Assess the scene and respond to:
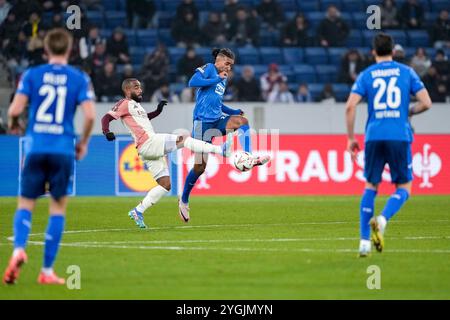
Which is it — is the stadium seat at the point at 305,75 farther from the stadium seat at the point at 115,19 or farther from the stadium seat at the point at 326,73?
the stadium seat at the point at 115,19

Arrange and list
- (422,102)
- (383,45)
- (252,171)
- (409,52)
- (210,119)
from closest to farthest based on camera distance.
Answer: (383,45) → (422,102) → (210,119) → (252,171) → (409,52)

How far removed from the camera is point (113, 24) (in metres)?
28.9

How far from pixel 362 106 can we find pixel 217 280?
1642 centimetres

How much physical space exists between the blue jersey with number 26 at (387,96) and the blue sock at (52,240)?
3.50 metres

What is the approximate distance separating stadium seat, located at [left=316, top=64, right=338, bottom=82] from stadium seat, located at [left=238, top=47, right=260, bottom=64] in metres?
1.63

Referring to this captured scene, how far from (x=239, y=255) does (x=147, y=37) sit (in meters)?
17.5

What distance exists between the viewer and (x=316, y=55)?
2855cm

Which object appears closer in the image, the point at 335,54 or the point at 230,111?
the point at 230,111

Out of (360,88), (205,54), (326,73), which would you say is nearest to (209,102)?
(360,88)

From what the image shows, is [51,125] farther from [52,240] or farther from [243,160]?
[243,160]

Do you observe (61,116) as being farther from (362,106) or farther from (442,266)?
(362,106)

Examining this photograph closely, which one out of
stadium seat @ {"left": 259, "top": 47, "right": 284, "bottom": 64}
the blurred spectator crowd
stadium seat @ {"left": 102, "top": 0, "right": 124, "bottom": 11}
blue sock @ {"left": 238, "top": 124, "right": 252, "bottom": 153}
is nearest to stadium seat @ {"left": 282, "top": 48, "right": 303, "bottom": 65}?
the blurred spectator crowd

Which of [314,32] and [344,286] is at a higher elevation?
[314,32]

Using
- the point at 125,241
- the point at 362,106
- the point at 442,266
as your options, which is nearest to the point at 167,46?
the point at 362,106
